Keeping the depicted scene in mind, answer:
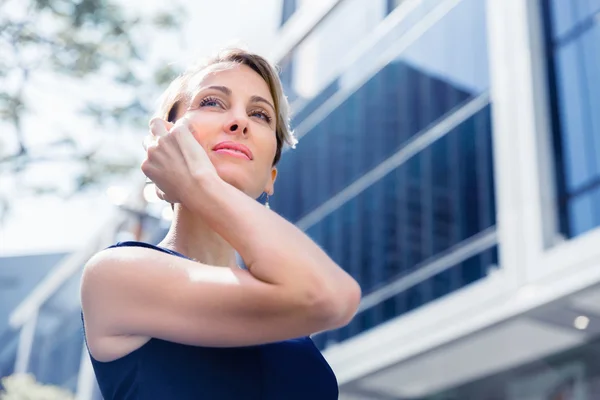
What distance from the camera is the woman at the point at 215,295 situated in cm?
120

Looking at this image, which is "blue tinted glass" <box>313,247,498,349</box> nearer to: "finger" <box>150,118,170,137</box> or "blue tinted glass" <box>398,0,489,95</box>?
"blue tinted glass" <box>398,0,489,95</box>

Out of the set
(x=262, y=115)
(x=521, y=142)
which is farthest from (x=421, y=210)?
(x=262, y=115)

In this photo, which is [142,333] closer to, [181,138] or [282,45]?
[181,138]

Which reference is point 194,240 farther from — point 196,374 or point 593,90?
point 593,90

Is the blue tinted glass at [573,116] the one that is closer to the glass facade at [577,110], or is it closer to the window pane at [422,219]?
the glass facade at [577,110]

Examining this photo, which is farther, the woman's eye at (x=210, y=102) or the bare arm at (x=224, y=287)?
the woman's eye at (x=210, y=102)

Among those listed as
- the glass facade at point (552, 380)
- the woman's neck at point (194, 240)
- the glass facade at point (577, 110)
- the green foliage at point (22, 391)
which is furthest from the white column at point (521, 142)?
the woman's neck at point (194, 240)

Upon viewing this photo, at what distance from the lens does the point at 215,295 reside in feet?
3.98

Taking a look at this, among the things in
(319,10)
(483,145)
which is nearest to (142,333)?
(483,145)

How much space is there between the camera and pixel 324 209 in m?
13.0

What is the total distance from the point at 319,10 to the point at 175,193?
40.7 ft


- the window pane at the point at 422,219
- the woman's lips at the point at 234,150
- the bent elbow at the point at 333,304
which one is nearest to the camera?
the bent elbow at the point at 333,304

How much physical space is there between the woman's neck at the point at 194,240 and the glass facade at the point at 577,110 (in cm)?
669

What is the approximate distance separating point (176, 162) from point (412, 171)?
9.72 m
